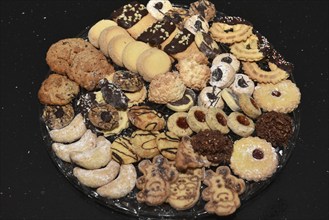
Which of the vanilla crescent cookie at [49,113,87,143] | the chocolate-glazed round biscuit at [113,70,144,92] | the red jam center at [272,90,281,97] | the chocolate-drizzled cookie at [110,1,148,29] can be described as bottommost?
the vanilla crescent cookie at [49,113,87,143]

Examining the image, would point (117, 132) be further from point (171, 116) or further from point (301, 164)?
point (301, 164)

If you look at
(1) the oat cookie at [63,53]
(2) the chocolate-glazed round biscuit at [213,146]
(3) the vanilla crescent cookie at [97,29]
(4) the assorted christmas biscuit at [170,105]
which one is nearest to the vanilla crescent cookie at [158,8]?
(4) the assorted christmas biscuit at [170,105]

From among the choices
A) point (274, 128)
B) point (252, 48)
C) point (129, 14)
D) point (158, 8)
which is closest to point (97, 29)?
point (129, 14)

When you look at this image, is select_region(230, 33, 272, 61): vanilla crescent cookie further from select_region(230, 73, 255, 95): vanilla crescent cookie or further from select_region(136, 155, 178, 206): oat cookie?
select_region(136, 155, 178, 206): oat cookie

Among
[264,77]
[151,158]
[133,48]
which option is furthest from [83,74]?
[264,77]

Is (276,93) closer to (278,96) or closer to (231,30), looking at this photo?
(278,96)

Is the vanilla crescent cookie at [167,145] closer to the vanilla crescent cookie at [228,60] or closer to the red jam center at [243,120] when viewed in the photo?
the red jam center at [243,120]

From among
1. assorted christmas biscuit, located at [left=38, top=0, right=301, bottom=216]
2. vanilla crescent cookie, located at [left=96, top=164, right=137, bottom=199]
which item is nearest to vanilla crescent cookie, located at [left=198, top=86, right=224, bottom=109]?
assorted christmas biscuit, located at [left=38, top=0, right=301, bottom=216]
